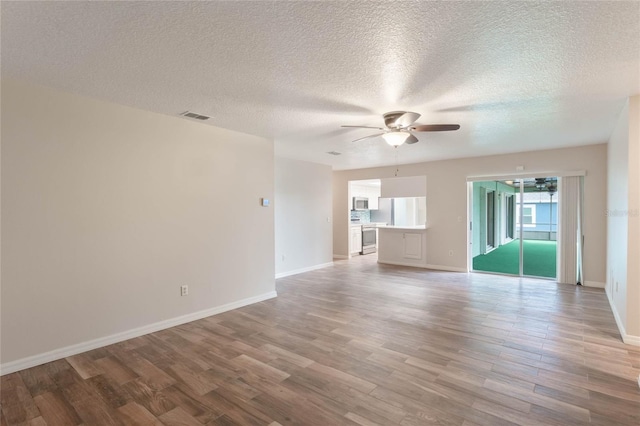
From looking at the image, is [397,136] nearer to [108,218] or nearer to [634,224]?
[634,224]

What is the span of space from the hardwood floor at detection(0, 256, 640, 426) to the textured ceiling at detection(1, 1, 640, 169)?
8.25ft

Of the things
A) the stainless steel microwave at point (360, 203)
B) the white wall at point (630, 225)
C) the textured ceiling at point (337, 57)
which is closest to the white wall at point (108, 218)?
the textured ceiling at point (337, 57)

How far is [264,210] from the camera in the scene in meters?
5.02

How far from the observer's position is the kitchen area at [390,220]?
25.0 ft

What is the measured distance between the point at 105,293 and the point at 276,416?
233 centimetres

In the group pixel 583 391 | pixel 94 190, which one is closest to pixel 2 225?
Result: pixel 94 190

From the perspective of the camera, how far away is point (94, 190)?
324 centimetres

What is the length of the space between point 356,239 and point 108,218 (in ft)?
22.8

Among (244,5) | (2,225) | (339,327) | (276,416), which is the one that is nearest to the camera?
(244,5)

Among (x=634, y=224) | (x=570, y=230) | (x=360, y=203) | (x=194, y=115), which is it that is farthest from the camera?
(x=360, y=203)

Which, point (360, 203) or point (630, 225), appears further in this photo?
point (360, 203)

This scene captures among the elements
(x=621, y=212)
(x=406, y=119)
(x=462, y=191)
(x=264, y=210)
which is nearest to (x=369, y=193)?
(x=462, y=191)

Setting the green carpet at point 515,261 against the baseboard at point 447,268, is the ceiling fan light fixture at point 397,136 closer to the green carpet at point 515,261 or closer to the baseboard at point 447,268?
the baseboard at point 447,268

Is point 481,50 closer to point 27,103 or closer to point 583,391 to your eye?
point 583,391
